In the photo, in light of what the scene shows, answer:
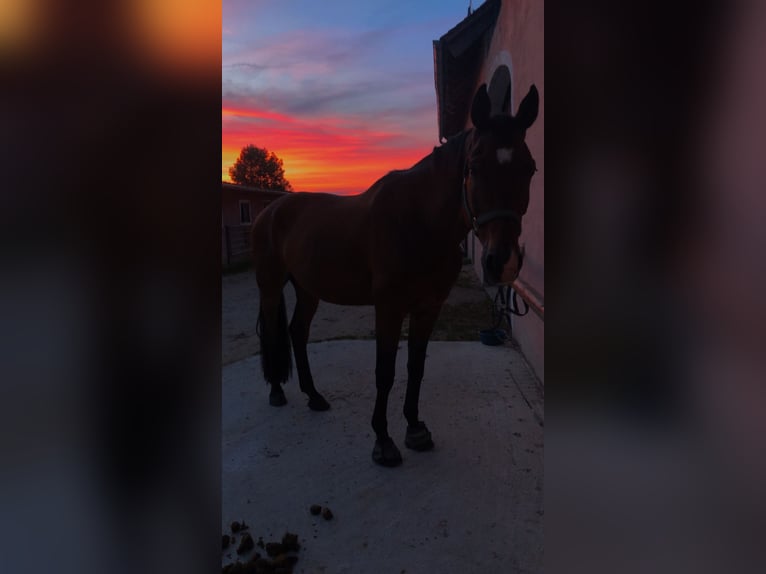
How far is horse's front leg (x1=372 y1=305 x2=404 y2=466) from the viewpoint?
8.03 feet

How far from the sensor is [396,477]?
2.34 meters

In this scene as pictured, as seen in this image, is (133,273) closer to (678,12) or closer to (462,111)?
(678,12)

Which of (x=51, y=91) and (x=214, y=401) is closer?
(x=51, y=91)

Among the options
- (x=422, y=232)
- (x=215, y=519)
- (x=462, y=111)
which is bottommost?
(x=215, y=519)

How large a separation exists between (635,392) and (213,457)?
1.27 ft

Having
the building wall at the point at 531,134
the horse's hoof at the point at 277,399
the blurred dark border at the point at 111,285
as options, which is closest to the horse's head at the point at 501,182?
the building wall at the point at 531,134

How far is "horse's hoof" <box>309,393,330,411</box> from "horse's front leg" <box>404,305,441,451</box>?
2.62ft

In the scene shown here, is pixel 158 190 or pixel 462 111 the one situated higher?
pixel 462 111

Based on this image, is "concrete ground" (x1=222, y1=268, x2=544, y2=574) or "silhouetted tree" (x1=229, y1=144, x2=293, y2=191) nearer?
"concrete ground" (x1=222, y1=268, x2=544, y2=574)

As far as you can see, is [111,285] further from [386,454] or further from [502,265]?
[386,454]

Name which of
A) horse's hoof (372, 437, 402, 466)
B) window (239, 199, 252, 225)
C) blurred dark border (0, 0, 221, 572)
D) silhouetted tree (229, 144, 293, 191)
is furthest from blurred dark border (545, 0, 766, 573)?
silhouetted tree (229, 144, 293, 191)

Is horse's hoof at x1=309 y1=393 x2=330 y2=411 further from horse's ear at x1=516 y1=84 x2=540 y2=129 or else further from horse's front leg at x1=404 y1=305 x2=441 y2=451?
horse's ear at x1=516 y1=84 x2=540 y2=129

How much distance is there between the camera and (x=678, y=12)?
0.31 metres

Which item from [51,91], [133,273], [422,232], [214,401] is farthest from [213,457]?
[422,232]
